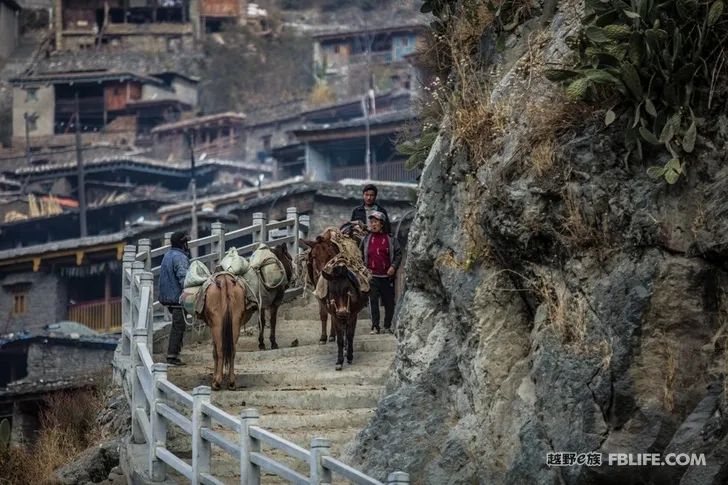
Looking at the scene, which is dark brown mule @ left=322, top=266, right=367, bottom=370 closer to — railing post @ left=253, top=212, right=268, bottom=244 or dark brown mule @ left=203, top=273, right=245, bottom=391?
dark brown mule @ left=203, top=273, right=245, bottom=391

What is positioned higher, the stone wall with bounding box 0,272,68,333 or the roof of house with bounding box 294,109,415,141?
the roof of house with bounding box 294,109,415,141

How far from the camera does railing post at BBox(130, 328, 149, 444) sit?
72.7ft

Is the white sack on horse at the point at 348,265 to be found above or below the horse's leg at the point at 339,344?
above

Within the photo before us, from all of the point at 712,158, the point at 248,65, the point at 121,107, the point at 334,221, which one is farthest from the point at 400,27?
the point at 712,158

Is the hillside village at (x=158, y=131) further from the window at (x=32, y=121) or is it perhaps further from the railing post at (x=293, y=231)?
the railing post at (x=293, y=231)

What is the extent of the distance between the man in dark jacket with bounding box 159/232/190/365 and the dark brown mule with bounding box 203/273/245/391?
143cm

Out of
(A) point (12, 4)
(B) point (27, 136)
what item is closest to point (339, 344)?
(B) point (27, 136)

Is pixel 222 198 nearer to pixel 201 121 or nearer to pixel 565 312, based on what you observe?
pixel 201 121

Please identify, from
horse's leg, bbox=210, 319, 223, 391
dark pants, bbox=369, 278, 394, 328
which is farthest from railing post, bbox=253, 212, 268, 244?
horse's leg, bbox=210, 319, 223, 391

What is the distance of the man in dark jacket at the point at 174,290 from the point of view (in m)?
24.5

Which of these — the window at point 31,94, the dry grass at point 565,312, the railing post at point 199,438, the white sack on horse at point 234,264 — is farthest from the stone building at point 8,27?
the dry grass at point 565,312

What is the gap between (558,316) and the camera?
16312 mm

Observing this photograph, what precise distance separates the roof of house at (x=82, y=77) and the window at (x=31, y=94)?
446 millimetres

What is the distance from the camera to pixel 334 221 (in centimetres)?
4588
